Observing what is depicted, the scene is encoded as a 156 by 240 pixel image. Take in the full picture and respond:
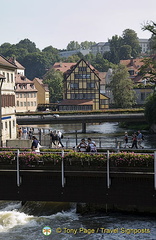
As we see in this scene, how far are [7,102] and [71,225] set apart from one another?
28.5m

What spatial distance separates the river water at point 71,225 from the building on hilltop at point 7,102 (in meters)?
22.7

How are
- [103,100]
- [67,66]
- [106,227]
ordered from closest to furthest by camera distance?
1. [106,227]
2. [103,100]
3. [67,66]

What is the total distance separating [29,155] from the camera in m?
27.0

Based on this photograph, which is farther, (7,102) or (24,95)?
(24,95)

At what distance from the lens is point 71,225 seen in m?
28.3

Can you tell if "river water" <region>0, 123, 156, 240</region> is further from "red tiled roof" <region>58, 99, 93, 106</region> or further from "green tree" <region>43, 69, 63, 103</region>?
"green tree" <region>43, 69, 63, 103</region>

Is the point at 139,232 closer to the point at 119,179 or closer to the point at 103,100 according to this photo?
the point at 119,179

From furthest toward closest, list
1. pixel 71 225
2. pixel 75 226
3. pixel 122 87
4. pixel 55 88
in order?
pixel 55 88 < pixel 122 87 < pixel 71 225 < pixel 75 226

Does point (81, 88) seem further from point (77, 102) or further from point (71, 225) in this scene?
point (71, 225)

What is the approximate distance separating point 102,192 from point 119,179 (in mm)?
1036

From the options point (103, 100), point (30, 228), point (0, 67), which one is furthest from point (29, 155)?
point (103, 100)

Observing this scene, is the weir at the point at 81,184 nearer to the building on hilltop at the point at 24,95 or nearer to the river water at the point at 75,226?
the river water at the point at 75,226

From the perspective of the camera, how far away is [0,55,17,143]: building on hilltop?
53588 mm

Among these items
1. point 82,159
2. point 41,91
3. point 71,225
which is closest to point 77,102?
point 41,91
